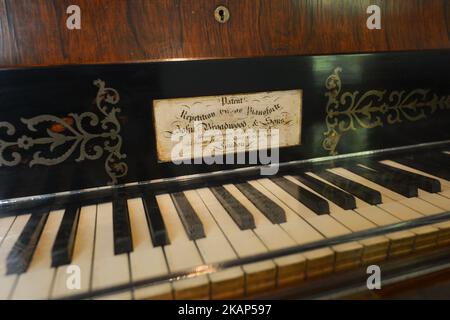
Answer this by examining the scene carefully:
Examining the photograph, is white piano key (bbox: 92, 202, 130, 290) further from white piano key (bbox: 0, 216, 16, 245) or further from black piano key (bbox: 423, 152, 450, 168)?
black piano key (bbox: 423, 152, 450, 168)

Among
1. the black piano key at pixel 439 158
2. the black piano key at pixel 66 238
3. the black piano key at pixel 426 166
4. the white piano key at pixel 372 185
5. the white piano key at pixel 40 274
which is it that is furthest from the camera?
the black piano key at pixel 439 158

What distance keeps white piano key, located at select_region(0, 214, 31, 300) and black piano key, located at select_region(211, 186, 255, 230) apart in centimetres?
66

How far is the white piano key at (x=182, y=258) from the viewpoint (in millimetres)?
836

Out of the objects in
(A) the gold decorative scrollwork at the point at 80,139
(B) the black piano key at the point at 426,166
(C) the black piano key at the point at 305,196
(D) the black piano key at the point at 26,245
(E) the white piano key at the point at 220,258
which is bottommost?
(E) the white piano key at the point at 220,258

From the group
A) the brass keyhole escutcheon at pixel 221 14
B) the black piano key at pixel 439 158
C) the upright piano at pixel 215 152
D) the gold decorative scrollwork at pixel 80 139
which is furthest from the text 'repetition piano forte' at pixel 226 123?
the black piano key at pixel 439 158

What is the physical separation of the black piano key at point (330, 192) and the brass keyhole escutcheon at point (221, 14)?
72cm

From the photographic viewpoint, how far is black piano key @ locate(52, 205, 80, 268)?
90 cm

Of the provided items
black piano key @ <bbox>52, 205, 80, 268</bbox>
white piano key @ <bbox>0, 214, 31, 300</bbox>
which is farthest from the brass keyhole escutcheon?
white piano key @ <bbox>0, 214, 31, 300</bbox>

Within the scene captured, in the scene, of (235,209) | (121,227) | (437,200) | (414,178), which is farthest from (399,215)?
(121,227)

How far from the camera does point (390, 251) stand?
102 cm

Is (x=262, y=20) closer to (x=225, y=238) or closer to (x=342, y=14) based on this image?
(x=342, y=14)

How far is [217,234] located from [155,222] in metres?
0.21

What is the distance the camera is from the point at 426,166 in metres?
1.50

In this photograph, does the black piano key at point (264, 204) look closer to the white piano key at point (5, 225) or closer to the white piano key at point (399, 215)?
the white piano key at point (399, 215)
